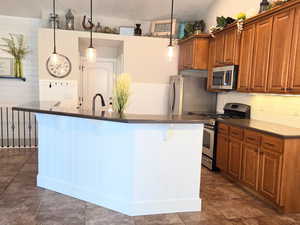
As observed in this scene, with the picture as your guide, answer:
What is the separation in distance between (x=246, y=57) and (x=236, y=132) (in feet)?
3.94

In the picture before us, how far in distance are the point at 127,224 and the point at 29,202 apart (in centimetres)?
127

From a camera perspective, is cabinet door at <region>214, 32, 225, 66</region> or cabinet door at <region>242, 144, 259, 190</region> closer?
cabinet door at <region>242, 144, 259, 190</region>

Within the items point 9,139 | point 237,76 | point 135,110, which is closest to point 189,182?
point 237,76

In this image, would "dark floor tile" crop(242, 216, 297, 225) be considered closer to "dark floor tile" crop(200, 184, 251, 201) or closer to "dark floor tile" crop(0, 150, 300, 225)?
"dark floor tile" crop(0, 150, 300, 225)

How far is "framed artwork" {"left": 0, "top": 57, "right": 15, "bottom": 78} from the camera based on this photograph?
5754 mm

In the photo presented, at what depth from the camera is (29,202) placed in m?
2.90

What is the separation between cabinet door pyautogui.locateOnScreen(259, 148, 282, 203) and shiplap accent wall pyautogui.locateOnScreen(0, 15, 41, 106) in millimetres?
5204

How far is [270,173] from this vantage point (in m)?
2.92

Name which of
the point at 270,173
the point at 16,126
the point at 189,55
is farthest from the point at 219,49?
the point at 16,126

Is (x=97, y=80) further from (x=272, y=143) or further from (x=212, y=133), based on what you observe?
(x=272, y=143)

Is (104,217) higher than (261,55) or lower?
lower

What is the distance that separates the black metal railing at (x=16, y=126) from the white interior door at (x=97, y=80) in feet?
4.56

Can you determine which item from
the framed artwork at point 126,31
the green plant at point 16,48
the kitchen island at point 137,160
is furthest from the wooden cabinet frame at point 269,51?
the green plant at point 16,48

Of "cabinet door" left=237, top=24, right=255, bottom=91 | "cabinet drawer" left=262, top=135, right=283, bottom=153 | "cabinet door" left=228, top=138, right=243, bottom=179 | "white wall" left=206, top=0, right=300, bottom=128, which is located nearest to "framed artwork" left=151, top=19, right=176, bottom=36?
"white wall" left=206, top=0, right=300, bottom=128
